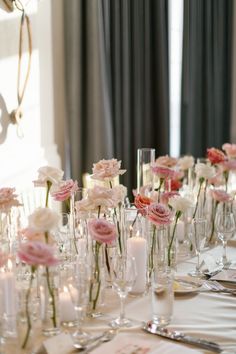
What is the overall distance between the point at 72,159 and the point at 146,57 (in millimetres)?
956

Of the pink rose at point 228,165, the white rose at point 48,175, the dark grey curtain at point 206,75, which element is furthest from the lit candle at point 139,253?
the dark grey curtain at point 206,75

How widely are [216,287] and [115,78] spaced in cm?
239

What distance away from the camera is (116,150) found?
4.07 meters

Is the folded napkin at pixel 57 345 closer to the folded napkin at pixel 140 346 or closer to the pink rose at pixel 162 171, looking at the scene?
the folded napkin at pixel 140 346

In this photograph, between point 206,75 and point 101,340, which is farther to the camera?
point 206,75

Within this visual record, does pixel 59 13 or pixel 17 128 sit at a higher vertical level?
pixel 59 13

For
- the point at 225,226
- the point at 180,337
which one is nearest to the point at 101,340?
the point at 180,337

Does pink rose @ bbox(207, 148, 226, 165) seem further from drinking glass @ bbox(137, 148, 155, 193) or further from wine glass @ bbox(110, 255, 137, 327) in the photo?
wine glass @ bbox(110, 255, 137, 327)

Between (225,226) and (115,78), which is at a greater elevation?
(115,78)

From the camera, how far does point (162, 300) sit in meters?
1.56

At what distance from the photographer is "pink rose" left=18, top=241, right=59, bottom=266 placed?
129cm

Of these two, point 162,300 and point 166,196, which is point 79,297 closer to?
point 162,300

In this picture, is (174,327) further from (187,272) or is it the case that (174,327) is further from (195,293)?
(187,272)

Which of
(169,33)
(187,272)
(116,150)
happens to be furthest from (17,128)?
(187,272)
